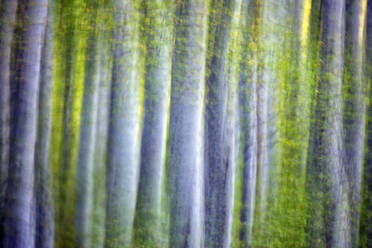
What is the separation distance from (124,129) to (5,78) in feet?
0.83

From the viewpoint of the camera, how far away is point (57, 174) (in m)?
0.65

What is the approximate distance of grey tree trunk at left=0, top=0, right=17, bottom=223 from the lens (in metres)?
0.63

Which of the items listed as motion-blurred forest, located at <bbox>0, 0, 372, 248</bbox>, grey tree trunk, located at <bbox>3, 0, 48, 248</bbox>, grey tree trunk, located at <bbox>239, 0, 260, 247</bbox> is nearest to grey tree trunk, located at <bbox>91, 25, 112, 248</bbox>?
motion-blurred forest, located at <bbox>0, 0, 372, 248</bbox>

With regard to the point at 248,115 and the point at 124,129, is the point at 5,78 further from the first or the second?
the point at 248,115

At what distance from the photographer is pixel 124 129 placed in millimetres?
659

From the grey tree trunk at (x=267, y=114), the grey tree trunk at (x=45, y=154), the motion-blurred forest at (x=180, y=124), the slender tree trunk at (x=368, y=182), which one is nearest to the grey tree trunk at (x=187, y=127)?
the motion-blurred forest at (x=180, y=124)

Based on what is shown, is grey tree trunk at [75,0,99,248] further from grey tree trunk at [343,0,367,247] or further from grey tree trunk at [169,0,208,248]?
grey tree trunk at [343,0,367,247]

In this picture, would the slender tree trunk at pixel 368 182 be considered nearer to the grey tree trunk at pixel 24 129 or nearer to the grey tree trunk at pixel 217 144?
the grey tree trunk at pixel 217 144

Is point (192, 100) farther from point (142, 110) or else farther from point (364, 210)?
point (364, 210)

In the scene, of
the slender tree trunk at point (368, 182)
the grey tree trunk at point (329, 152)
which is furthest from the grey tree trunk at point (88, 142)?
the slender tree trunk at point (368, 182)

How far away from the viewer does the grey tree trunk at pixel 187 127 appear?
66cm

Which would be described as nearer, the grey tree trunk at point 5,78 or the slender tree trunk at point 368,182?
the grey tree trunk at point 5,78

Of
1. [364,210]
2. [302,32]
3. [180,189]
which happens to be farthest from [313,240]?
[302,32]

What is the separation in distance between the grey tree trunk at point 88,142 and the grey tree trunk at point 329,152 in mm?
484
